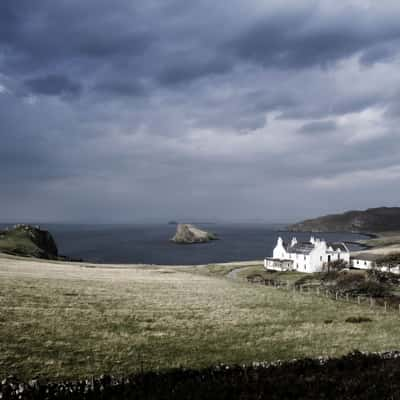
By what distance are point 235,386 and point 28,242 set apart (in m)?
145

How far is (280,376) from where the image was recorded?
7.87 metres

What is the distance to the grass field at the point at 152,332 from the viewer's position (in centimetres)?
1282

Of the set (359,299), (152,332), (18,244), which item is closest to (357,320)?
(152,332)

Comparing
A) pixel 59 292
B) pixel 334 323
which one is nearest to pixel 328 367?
pixel 334 323

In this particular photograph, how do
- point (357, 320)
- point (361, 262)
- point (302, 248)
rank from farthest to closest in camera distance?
point (302, 248) → point (361, 262) → point (357, 320)

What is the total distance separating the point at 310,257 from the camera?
328 feet

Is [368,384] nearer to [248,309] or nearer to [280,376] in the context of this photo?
[280,376]

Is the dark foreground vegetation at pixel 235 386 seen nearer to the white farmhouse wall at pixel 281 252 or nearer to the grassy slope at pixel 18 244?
the white farmhouse wall at pixel 281 252

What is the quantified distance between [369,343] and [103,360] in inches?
539

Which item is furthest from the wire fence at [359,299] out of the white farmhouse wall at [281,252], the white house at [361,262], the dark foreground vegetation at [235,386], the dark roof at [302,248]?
the white farmhouse wall at [281,252]

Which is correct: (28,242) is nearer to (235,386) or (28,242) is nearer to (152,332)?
(152,332)

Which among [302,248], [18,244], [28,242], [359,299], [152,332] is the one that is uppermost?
[152,332]

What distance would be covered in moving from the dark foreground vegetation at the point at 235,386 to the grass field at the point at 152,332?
4379 mm

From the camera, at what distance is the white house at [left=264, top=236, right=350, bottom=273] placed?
329ft
